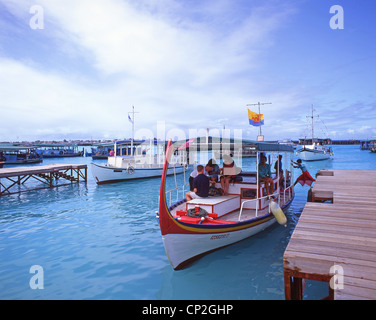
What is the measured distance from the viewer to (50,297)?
19.3 feet

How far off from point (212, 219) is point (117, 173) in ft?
62.6

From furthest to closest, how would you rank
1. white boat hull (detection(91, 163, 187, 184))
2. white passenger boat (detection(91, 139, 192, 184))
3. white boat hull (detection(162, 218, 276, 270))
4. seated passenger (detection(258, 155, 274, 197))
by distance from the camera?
white passenger boat (detection(91, 139, 192, 184)) < white boat hull (detection(91, 163, 187, 184)) < seated passenger (detection(258, 155, 274, 197)) < white boat hull (detection(162, 218, 276, 270))

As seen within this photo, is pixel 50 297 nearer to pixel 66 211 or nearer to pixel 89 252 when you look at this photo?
pixel 89 252

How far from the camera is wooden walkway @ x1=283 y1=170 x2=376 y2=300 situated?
3226 millimetres

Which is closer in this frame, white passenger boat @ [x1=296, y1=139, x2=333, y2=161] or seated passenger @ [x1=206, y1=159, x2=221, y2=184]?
seated passenger @ [x1=206, y1=159, x2=221, y2=184]

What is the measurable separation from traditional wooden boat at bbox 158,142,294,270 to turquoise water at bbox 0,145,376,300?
0.56m

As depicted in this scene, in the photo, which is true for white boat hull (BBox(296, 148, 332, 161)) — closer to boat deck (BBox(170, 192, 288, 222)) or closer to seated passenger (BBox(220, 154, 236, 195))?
seated passenger (BBox(220, 154, 236, 195))

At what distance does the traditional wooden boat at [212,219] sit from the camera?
6230 mm

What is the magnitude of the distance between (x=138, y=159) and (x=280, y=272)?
24.1m

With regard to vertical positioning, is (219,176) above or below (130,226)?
above

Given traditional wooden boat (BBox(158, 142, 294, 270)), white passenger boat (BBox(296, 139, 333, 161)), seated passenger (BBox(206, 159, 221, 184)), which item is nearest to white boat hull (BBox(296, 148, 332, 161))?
white passenger boat (BBox(296, 139, 333, 161))

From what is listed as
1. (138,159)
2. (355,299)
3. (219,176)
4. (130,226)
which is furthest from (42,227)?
(138,159)

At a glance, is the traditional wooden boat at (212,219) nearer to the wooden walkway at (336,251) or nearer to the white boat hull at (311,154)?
the wooden walkway at (336,251)
